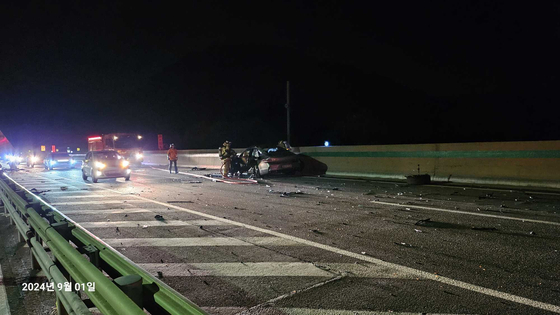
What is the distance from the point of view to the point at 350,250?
573 centimetres

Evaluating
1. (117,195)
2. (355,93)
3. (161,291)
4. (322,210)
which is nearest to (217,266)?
(161,291)

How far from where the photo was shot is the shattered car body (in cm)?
1760

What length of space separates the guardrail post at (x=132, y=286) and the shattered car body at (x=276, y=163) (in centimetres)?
1478

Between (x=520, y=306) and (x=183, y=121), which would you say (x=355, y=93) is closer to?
(x=183, y=121)

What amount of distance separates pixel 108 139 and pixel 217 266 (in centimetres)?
3317

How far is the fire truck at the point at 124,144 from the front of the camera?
3447 cm

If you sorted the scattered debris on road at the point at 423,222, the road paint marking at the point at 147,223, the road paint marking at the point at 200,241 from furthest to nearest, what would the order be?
the road paint marking at the point at 147,223
the scattered debris on road at the point at 423,222
the road paint marking at the point at 200,241

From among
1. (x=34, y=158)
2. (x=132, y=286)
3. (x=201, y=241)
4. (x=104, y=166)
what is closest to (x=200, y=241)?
(x=201, y=241)

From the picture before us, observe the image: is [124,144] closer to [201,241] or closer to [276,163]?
[276,163]

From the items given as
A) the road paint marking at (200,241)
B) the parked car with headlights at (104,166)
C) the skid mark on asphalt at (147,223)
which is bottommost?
the road paint marking at (200,241)

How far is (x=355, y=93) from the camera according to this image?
119 metres

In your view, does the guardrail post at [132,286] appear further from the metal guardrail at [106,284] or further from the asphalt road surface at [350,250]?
the asphalt road surface at [350,250]

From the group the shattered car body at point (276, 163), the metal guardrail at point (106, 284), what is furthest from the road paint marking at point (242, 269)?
the shattered car body at point (276, 163)

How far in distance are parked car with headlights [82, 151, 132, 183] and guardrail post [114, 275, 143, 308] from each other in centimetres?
1673
